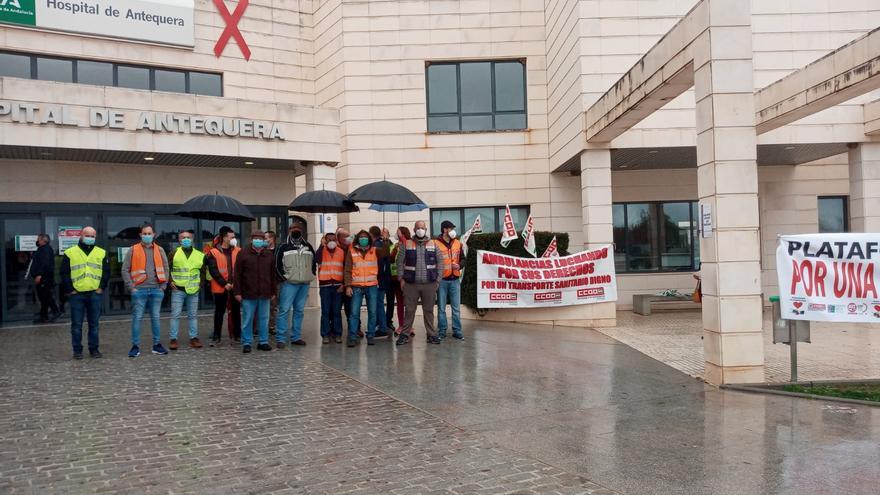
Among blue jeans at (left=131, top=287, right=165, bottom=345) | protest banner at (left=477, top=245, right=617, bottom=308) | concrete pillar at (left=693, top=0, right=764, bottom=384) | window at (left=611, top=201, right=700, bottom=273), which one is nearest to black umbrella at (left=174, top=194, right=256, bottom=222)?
blue jeans at (left=131, top=287, right=165, bottom=345)

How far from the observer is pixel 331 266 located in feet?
35.6

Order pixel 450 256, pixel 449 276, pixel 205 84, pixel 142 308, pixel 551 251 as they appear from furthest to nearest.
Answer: pixel 205 84, pixel 551 251, pixel 449 276, pixel 450 256, pixel 142 308

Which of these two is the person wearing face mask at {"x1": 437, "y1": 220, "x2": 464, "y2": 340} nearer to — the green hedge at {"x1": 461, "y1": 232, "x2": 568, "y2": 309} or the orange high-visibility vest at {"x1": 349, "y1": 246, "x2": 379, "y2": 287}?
the orange high-visibility vest at {"x1": 349, "y1": 246, "x2": 379, "y2": 287}

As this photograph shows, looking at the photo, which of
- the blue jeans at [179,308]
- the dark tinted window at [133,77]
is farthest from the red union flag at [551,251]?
the dark tinted window at [133,77]

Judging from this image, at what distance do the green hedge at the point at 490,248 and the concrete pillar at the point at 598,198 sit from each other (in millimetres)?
641

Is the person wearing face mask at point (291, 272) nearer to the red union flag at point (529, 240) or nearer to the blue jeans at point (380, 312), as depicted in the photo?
the blue jeans at point (380, 312)

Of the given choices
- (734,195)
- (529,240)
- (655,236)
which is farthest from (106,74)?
(734,195)

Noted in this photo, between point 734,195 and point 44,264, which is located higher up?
point 734,195

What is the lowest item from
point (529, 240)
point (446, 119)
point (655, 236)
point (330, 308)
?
point (330, 308)

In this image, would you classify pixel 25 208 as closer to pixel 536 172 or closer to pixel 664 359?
pixel 536 172

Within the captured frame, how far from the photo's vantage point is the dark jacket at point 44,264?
1410cm

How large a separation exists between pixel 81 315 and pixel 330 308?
372 centimetres

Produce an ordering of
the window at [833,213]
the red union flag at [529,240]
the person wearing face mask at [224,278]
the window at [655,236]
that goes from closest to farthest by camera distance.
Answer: the person wearing face mask at [224,278], the red union flag at [529,240], the window at [833,213], the window at [655,236]

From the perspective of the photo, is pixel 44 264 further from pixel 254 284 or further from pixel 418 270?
pixel 418 270
